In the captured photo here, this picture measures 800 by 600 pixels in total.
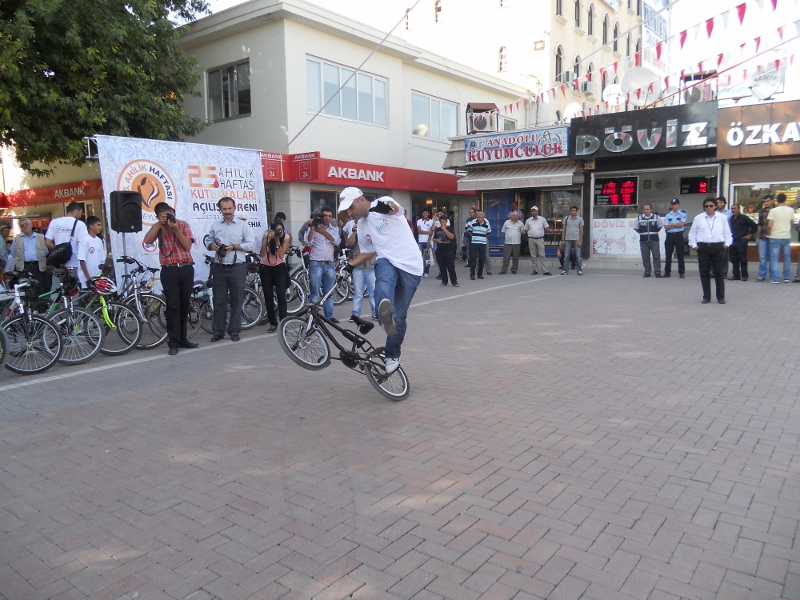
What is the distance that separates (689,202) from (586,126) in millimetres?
4006

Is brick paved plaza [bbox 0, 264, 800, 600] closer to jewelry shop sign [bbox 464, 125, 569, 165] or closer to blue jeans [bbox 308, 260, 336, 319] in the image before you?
blue jeans [bbox 308, 260, 336, 319]

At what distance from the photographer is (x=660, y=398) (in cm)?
551

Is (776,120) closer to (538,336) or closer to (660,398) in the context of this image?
(538,336)

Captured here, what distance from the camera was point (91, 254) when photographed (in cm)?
933

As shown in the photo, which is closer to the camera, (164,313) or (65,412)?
(65,412)

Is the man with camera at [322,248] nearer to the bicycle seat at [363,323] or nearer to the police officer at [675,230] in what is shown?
the bicycle seat at [363,323]

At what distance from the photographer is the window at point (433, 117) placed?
21766 mm

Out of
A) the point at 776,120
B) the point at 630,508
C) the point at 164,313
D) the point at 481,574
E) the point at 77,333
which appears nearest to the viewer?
the point at 481,574

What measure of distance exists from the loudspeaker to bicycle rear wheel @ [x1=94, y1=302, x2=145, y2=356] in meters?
1.24

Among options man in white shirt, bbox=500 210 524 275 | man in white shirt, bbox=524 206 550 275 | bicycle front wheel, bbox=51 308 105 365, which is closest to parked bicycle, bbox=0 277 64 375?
bicycle front wheel, bbox=51 308 105 365

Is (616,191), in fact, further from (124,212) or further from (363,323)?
(363,323)

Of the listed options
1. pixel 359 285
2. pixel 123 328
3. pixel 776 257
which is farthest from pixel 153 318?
pixel 776 257

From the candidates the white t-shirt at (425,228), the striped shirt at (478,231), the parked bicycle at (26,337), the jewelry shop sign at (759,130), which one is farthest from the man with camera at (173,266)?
the jewelry shop sign at (759,130)

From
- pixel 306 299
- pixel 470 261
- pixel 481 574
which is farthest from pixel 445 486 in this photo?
pixel 470 261
